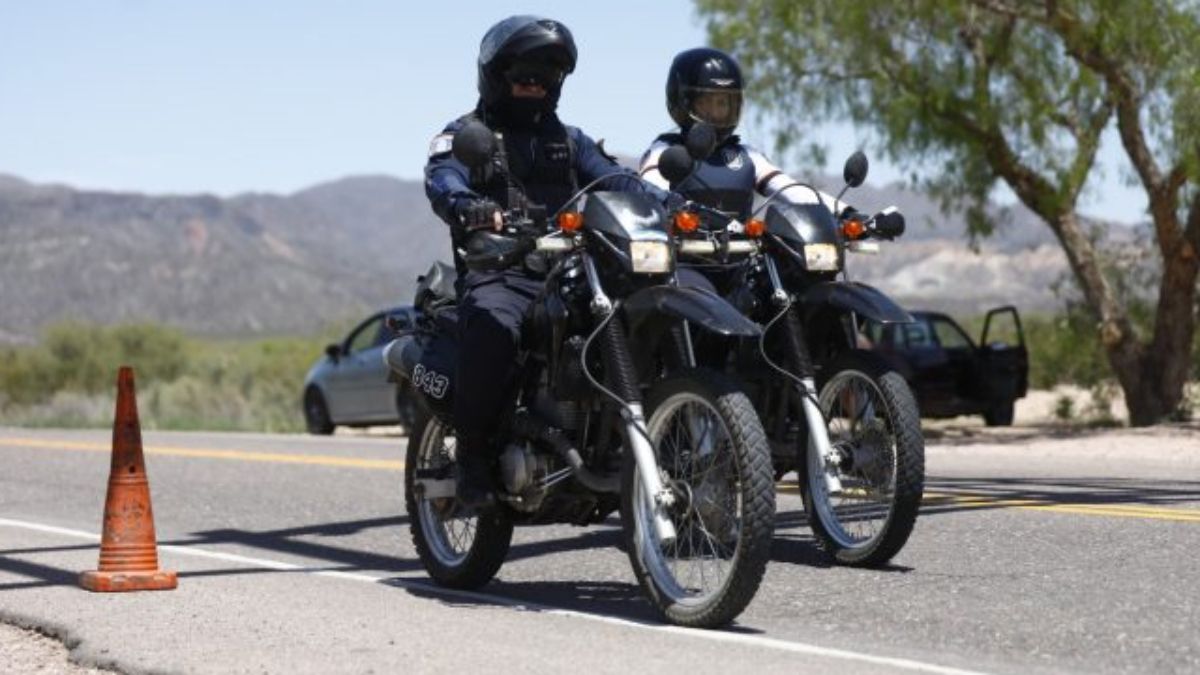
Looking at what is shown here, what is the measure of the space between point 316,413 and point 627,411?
21008 millimetres

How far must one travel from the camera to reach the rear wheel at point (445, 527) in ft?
30.1

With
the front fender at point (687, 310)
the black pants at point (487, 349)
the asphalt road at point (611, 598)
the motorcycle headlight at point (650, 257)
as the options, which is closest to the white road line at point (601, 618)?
the asphalt road at point (611, 598)

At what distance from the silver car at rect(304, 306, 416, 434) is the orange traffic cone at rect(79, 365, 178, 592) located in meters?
16.4

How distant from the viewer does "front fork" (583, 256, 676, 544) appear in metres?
7.84

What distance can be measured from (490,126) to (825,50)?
16.9 metres

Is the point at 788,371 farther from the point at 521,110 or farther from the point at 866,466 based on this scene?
the point at 521,110

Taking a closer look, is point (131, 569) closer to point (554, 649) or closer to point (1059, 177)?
point (554, 649)

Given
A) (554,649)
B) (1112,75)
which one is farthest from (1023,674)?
(1112,75)

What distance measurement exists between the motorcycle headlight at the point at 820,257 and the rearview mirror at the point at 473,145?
169 cm

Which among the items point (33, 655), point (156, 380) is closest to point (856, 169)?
point (33, 655)

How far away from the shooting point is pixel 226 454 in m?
20.5

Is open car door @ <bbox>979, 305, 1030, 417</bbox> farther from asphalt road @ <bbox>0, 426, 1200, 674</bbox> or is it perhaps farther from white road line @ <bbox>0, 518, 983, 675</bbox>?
white road line @ <bbox>0, 518, 983, 675</bbox>

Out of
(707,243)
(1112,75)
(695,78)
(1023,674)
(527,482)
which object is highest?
(1112,75)

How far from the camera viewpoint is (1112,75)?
23.4 m
